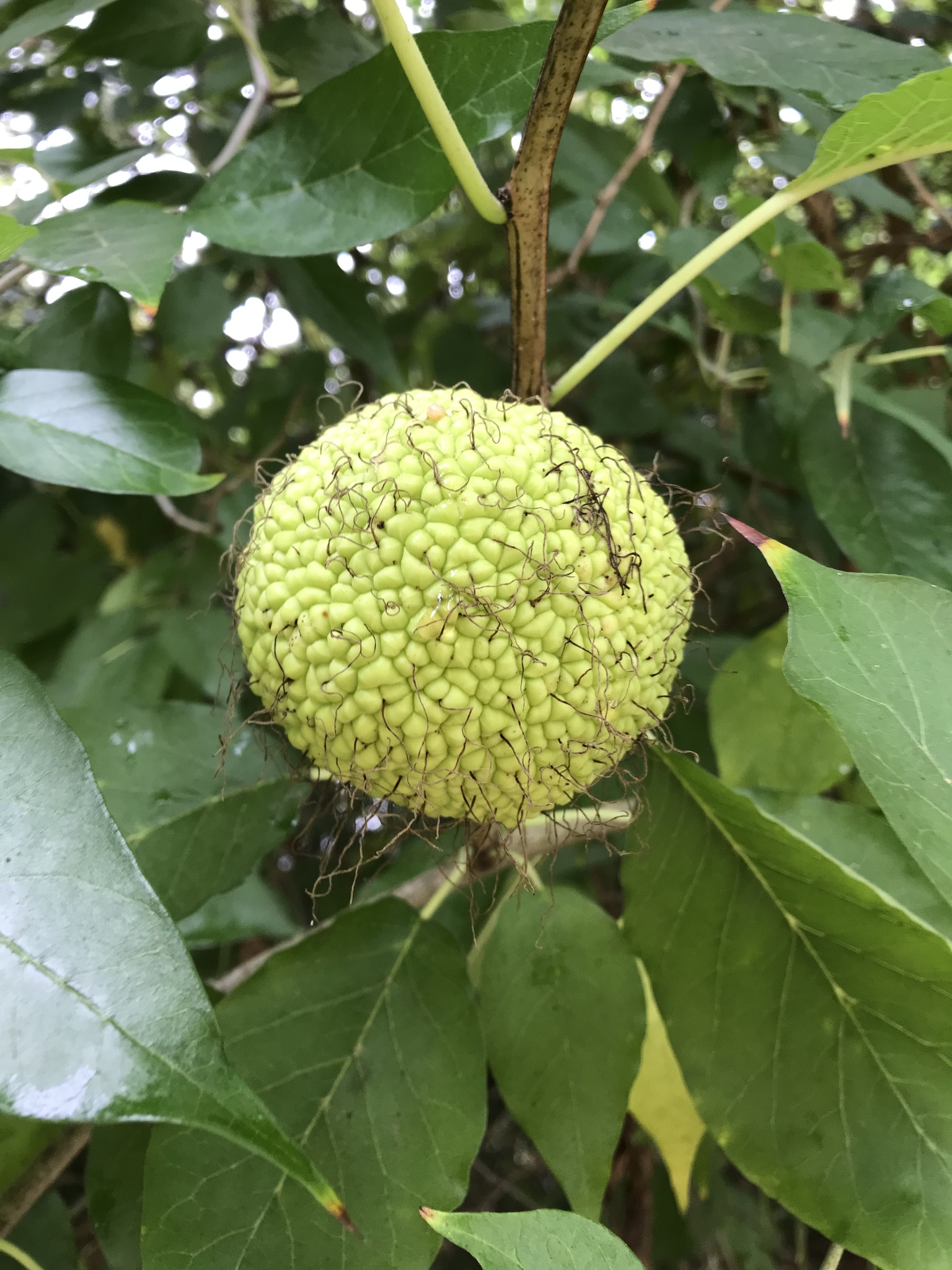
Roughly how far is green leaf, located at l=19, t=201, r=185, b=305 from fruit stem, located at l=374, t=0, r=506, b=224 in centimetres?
18

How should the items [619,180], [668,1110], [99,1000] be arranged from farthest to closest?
1. [619,180]
2. [668,1110]
3. [99,1000]

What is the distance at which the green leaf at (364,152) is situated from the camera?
51cm

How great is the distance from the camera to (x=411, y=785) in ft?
1.54

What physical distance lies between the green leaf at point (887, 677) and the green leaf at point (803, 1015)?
61 millimetres

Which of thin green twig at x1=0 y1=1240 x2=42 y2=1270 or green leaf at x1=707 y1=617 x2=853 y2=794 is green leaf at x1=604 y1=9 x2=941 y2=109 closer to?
green leaf at x1=707 y1=617 x2=853 y2=794

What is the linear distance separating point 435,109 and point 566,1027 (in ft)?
1.80

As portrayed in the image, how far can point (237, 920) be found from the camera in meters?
0.70

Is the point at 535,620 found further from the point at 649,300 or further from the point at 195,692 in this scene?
the point at 195,692

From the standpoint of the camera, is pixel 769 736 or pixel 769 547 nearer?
pixel 769 547

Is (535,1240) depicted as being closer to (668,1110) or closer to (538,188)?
(668,1110)

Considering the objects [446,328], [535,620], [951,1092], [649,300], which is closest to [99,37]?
[446,328]

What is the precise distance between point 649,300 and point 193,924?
1.91ft

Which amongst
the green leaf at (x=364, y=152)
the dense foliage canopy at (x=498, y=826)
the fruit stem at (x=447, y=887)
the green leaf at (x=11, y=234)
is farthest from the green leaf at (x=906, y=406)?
the green leaf at (x=11, y=234)

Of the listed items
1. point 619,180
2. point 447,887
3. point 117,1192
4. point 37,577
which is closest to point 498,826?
point 447,887
